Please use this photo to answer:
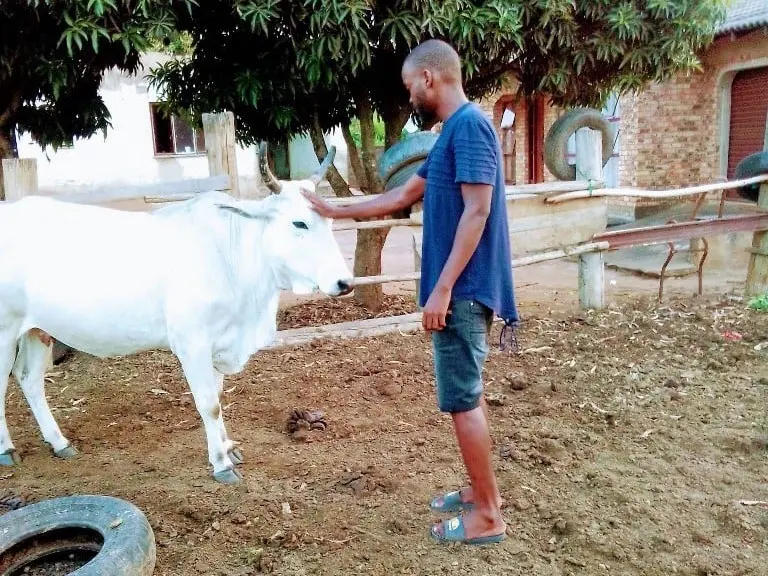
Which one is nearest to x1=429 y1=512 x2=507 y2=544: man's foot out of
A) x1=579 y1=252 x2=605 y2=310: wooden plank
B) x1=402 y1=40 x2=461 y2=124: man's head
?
x1=402 y1=40 x2=461 y2=124: man's head

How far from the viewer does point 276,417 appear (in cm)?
427

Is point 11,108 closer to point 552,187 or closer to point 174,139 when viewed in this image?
point 552,187

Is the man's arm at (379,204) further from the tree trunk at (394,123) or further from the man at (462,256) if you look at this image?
the tree trunk at (394,123)

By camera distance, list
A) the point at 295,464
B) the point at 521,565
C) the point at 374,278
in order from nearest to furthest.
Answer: the point at 521,565 → the point at 295,464 → the point at 374,278

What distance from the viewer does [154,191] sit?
16.4ft

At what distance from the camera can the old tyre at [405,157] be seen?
5105mm

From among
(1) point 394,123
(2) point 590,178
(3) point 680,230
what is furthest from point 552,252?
(1) point 394,123

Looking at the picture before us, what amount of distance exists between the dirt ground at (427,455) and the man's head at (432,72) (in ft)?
5.88

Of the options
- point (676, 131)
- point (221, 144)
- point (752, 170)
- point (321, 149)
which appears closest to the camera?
point (221, 144)

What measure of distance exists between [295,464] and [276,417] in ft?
2.26

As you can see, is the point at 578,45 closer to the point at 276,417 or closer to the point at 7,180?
the point at 276,417

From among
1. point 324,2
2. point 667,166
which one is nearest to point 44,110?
point 324,2

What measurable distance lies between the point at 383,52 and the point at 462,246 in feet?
11.5

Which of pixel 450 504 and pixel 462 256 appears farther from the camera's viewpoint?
pixel 450 504
